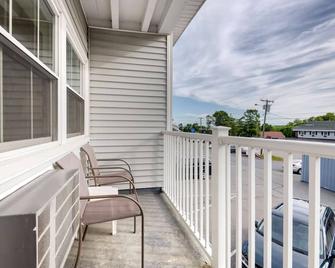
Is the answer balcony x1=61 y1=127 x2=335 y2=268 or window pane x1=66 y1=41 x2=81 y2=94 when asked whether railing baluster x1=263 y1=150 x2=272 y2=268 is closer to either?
balcony x1=61 y1=127 x2=335 y2=268

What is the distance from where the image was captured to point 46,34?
179 cm

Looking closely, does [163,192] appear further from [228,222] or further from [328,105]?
[328,105]

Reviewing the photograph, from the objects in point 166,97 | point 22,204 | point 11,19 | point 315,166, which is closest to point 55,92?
point 11,19

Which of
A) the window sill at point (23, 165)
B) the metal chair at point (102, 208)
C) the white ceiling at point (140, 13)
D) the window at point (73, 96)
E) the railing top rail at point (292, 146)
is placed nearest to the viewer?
the railing top rail at point (292, 146)

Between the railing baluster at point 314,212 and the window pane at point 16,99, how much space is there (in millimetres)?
1287

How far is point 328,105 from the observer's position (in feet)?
59.5

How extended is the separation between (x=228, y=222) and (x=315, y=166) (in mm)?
900

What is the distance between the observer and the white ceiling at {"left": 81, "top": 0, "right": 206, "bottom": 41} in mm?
3191

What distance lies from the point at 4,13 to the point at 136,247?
75.7 inches

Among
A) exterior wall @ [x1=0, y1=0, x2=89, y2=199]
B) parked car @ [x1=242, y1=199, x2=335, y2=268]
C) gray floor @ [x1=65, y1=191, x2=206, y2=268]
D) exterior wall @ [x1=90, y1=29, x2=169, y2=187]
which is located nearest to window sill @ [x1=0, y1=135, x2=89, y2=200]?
exterior wall @ [x1=0, y1=0, x2=89, y2=199]

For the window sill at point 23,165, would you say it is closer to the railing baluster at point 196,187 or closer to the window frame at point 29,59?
the window frame at point 29,59

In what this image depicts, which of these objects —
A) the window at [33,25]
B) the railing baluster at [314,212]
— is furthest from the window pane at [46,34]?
the railing baluster at [314,212]

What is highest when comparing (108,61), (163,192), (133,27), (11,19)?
(133,27)

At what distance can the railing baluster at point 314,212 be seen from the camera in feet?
2.90
